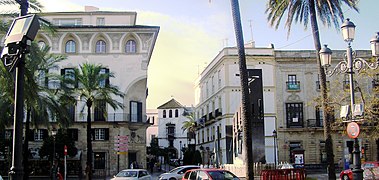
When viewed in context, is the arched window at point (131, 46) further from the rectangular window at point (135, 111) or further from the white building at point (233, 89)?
the white building at point (233, 89)

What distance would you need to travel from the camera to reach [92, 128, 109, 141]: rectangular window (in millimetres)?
50531

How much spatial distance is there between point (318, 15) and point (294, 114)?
27748 mm

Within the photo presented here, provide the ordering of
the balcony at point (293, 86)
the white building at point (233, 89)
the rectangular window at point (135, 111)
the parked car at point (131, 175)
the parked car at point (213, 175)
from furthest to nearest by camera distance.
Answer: the white building at point (233, 89) → the balcony at point (293, 86) → the rectangular window at point (135, 111) → the parked car at point (131, 175) → the parked car at point (213, 175)

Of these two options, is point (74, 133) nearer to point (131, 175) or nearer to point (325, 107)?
point (131, 175)

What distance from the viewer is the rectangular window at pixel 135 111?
5225cm

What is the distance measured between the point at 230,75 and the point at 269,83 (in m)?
4.65

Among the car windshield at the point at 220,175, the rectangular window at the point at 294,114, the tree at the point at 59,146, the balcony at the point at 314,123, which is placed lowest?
the car windshield at the point at 220,175

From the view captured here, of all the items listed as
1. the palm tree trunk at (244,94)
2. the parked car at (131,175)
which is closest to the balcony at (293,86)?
the parked car at (131,175)

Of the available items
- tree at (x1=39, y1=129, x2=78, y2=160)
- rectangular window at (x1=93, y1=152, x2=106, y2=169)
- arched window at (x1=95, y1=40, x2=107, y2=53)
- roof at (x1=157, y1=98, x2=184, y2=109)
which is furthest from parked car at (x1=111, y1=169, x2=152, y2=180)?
roof at (x1=157, y1=98, x2=184, y2=109)

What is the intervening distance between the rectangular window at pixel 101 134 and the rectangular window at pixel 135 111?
3.16 meters

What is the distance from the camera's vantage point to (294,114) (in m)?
52.9

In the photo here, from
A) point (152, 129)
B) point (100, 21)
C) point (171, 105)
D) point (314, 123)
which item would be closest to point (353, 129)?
point (314, 123)

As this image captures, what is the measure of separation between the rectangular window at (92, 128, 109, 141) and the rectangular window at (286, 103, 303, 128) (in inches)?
806

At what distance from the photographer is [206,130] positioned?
6794 cm
